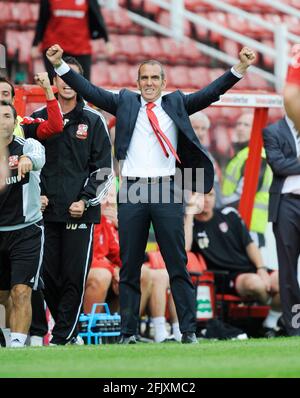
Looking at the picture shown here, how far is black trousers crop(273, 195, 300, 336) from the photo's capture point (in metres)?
11.3

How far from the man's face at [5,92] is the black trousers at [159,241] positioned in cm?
125

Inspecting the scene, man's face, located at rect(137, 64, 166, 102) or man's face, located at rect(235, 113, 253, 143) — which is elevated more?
man's face, located at rect(137, 64, 166, 102)

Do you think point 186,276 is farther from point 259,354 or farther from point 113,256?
point 113,256

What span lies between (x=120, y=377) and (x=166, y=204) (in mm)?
2440

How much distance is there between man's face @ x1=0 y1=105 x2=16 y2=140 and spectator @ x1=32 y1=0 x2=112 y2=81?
4.41 m

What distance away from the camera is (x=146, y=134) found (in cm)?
978

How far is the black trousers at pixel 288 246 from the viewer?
11.3 m

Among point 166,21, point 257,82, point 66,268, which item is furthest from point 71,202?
point 166,21

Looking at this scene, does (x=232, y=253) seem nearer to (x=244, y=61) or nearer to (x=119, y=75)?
(x=244, y=61)

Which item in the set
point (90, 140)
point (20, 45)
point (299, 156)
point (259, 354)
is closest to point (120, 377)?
point (259, 354)

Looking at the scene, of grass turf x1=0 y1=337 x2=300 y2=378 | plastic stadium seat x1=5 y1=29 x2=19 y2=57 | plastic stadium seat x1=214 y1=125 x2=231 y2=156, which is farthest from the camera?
plastic stadium seat x1=5 y1=29 x2=19 y2=57

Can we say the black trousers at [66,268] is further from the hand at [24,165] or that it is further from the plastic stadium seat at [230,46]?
the plastic stadium seat at [230,46]

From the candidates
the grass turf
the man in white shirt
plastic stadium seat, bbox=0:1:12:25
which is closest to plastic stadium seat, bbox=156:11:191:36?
plastic stadium seat, bbox=0:1:12:25

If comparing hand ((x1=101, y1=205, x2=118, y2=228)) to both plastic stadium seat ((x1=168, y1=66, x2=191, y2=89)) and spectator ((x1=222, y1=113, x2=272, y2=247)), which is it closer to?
spectator ((x1=222, y1=113, x2=272, y2=247))
